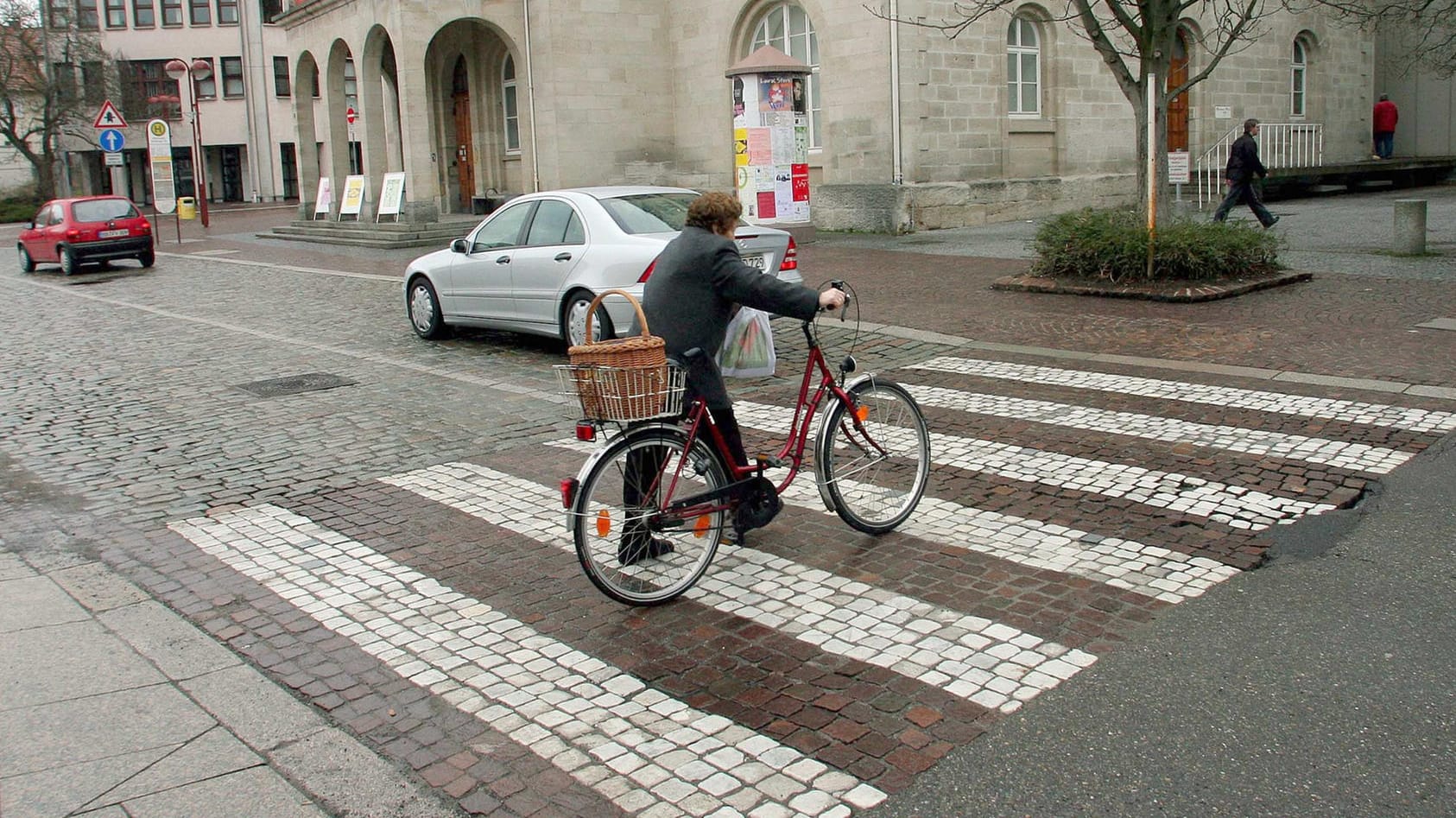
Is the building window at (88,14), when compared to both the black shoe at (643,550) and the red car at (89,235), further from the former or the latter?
the black shoe at (643,550)

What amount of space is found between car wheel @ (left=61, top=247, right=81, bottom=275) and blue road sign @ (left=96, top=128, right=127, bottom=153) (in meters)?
7.99

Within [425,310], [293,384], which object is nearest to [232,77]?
[425,310]

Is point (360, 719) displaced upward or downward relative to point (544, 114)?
downward

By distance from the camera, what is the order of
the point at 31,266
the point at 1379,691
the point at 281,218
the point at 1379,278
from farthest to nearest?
the point at 281,218
the point at 31,266
the point at 1379,278
the point at 1379,691

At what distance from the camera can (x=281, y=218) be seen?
140 ft

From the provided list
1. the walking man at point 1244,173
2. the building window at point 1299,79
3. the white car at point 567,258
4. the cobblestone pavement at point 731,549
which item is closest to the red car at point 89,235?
the cobblestone pavement at point 731,549

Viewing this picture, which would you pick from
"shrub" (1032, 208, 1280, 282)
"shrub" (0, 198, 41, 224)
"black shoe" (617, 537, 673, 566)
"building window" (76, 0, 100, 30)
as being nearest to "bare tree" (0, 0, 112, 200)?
"building window" (76, 0, 100, 30)

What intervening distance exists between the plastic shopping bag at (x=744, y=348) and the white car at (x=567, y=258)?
4675 millimetres

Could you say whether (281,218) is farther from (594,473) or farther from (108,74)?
(594,473)

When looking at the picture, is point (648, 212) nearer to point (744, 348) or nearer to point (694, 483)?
point (744, 348)

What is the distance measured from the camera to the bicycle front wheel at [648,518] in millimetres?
5156

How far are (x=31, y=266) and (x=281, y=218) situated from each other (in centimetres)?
1736

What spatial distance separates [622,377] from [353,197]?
89.0 ft

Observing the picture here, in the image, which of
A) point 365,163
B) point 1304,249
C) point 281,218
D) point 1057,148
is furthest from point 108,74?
point 1304,249
